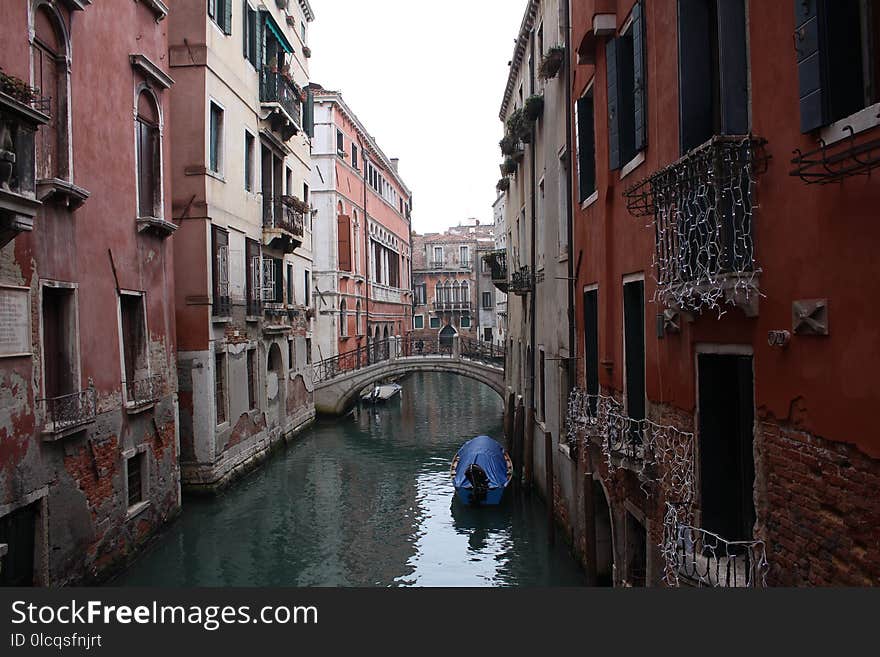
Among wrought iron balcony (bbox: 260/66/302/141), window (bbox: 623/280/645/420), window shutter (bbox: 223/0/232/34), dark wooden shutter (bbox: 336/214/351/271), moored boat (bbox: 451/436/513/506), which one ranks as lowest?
moored boat (bbox: 451/436/513/506)

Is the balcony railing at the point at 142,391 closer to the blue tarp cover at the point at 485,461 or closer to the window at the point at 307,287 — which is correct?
the blue tarp cover at the point at 485,461

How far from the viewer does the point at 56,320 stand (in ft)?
25.0

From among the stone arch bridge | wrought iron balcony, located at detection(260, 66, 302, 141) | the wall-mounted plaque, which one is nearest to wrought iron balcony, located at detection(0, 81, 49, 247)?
the wall-mounted plaque

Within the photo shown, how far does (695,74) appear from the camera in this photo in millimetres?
4527

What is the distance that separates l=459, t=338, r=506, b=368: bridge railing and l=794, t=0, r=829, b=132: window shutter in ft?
60.2

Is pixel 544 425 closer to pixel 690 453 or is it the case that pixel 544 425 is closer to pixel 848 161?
pixel 690 453

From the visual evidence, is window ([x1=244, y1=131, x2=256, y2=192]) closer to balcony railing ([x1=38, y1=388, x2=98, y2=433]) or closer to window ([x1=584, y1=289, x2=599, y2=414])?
balcony railing ([x1=38, y1=388, x2=98, y2=433])

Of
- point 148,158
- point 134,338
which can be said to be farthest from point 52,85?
point 134,338

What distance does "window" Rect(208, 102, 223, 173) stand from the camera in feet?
41.7

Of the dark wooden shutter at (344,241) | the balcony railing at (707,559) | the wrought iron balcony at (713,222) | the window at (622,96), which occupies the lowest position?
the balcony railing at (707,559)

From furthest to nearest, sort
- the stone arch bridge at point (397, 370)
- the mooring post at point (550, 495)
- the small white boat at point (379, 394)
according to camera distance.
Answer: the small white boat at point (379, 394), the stone arch bridge at point (397, 370), the mooring post at point (550, 495)

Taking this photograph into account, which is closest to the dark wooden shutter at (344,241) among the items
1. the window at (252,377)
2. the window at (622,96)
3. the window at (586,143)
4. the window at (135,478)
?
the window at (252,377)

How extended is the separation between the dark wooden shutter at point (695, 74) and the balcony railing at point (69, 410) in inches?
241

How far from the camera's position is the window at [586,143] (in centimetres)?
775
